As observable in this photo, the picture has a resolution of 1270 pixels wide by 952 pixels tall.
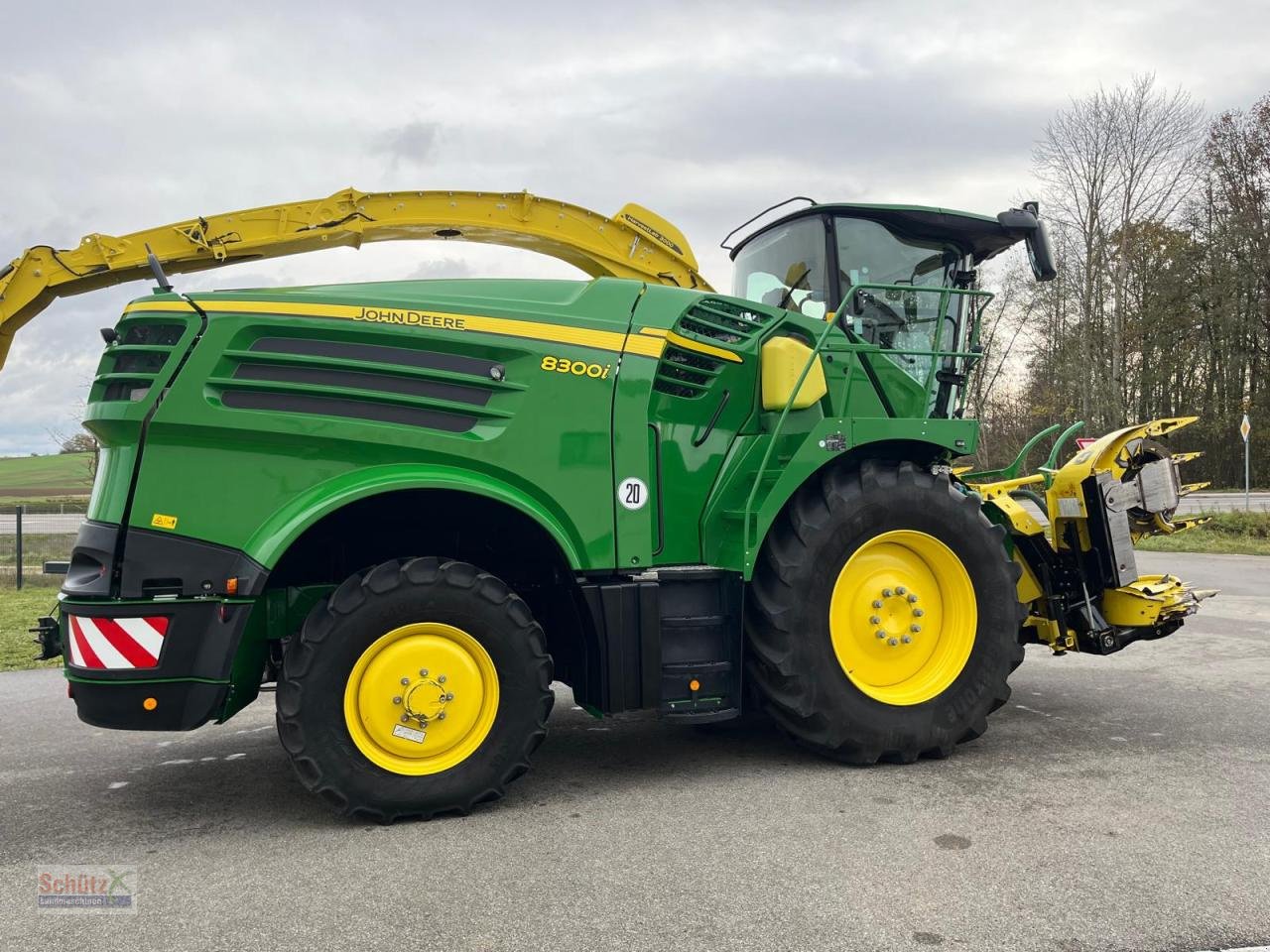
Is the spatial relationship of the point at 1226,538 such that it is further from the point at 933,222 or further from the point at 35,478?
the point at 35,478

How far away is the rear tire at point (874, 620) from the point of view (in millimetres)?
4172

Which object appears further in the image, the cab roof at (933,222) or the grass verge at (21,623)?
the grass verge at (21,623)

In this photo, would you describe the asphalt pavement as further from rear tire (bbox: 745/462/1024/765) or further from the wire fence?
the wire fence

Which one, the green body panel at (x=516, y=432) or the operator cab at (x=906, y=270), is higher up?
the operator cab at (x=906, y=270)

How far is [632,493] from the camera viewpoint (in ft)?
13.3

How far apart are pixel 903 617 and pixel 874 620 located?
182mm

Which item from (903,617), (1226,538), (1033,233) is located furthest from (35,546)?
(1226,538)

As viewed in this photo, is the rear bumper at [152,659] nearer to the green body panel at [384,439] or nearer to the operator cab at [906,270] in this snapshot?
A: the green body panel at [384,439]

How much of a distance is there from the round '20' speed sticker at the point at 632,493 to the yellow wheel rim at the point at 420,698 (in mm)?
872

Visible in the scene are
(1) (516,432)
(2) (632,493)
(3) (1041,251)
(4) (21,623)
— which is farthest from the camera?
(4) (21,623)

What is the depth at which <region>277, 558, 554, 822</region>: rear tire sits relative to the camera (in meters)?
A: 3.49

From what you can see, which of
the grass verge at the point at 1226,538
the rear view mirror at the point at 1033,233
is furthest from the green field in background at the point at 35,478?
the grass verge at the point at 1226,538

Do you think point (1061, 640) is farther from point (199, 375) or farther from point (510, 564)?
point (199, 375)

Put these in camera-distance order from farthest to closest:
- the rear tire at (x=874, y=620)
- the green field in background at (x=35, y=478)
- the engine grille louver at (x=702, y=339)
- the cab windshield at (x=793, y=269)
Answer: the green field in background at (x=35, y=478)
the cab windshield at (x=793, y=269)
the engine grille louver at (x=702, y=339)
the rear tire at (x=874, y=620)
